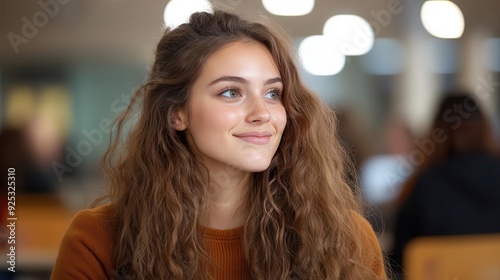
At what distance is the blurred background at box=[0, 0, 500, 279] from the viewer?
10.7ft

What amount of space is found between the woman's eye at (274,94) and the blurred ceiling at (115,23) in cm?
138

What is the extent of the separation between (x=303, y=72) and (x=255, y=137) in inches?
53.9

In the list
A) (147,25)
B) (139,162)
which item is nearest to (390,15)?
(147,25)

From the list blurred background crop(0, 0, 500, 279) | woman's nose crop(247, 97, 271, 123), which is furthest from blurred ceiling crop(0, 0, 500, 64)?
woman's nose crop(247, 97, 271, 123)

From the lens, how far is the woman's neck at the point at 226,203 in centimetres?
184

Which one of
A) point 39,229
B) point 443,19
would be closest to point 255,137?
point 39,229

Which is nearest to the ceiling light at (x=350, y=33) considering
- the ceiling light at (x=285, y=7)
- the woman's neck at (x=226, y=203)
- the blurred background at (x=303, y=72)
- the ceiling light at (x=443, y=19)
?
the blurred background at (x=303, y=72)

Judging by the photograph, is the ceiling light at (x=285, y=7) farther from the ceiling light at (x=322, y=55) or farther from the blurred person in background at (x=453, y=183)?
the blurred person in background at (x=453, y=183)

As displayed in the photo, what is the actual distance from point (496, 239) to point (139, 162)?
2.11 m

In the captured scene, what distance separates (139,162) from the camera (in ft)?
6.08

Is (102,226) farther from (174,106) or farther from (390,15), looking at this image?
(390,15)

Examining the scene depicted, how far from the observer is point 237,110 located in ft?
5.78

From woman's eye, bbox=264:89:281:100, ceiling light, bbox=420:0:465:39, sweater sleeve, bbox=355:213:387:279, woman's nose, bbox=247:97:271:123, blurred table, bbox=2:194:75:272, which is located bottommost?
blurred table, bbox=2:194:75:272

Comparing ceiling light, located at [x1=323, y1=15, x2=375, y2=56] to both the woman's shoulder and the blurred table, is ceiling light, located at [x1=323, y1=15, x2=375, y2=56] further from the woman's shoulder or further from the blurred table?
the woman's shoulder
